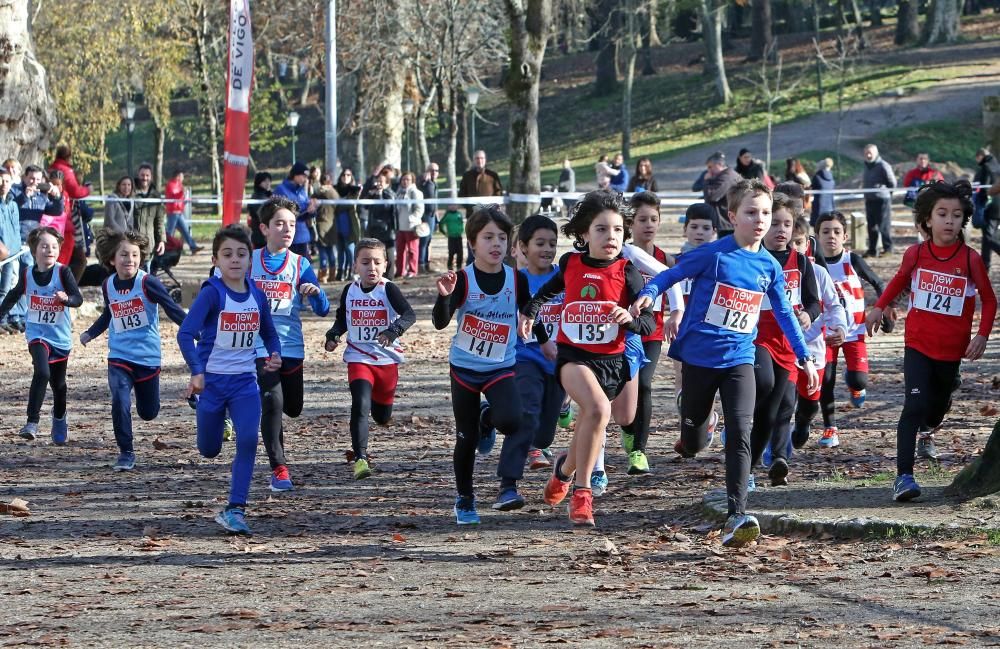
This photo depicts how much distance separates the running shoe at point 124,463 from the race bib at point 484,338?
3308mm

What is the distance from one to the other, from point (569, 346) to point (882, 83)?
165 feet

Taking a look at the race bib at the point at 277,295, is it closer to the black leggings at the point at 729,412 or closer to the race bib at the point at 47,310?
the race bib at the point at 47,310

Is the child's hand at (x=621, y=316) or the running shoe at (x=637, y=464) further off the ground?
the child's hand at (x=621, y=316)

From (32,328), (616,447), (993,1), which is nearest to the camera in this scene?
(616,447)

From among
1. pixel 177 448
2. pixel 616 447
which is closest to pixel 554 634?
pixel 616 447

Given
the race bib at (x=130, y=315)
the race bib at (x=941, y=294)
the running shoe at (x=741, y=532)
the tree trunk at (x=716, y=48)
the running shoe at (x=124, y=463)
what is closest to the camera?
the running shoe at (x=741, y=532)

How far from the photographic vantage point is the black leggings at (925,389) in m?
8.41

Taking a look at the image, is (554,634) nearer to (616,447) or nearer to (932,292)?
(932,292)

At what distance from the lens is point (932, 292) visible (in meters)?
8.55

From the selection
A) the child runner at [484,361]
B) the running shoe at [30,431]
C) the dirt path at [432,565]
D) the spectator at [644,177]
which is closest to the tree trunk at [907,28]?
the spectator at [644,177]

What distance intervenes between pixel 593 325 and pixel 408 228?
17.2 meters

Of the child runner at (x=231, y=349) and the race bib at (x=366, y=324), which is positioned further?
the race bib at (x=366, y=324)

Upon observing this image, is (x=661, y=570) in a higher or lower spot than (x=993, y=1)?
lower

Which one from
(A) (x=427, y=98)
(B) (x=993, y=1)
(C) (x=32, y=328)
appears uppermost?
(B) (x=993, y=1)
